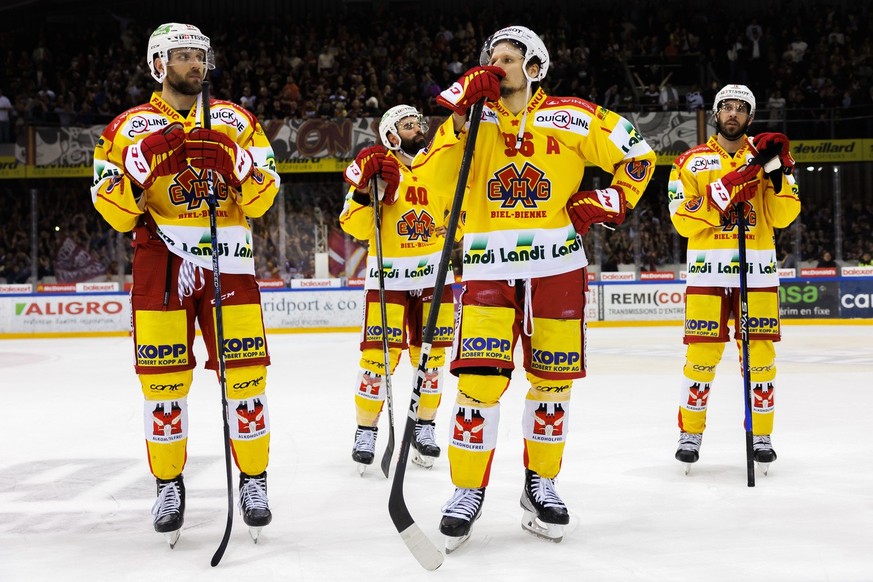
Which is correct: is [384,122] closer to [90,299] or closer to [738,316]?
[738,316]

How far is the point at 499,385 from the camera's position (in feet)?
11.0

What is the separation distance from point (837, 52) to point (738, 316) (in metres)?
16.4

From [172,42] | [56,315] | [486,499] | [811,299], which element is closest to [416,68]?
[56,315]

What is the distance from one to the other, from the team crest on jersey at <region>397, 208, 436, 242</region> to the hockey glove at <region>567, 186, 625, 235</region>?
1.80 meters

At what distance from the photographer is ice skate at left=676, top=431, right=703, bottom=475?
4.52m

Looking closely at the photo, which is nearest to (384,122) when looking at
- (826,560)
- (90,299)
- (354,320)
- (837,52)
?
(826,560)

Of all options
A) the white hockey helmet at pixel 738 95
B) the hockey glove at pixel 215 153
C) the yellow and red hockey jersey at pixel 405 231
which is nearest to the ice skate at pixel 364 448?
the yellow and red hockey jersey at pixel 405 231

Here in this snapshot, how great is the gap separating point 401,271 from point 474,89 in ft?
6.54

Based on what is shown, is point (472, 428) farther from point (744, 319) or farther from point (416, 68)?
point (416, 68)

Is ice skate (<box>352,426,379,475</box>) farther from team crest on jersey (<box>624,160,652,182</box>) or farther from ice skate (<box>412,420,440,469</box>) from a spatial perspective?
team crest on jersey (<box>624,160,652,182</box>)

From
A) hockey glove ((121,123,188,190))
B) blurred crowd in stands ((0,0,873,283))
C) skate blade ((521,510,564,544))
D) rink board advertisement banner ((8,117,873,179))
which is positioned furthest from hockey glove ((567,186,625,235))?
rink board advertisement banner ((8,117,873,179))

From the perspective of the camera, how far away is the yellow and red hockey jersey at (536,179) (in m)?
3.42

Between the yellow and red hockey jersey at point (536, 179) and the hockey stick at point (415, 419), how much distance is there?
0.52 feet

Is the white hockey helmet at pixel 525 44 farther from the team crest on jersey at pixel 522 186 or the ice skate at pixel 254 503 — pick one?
the ice skate at pixel 254 503
